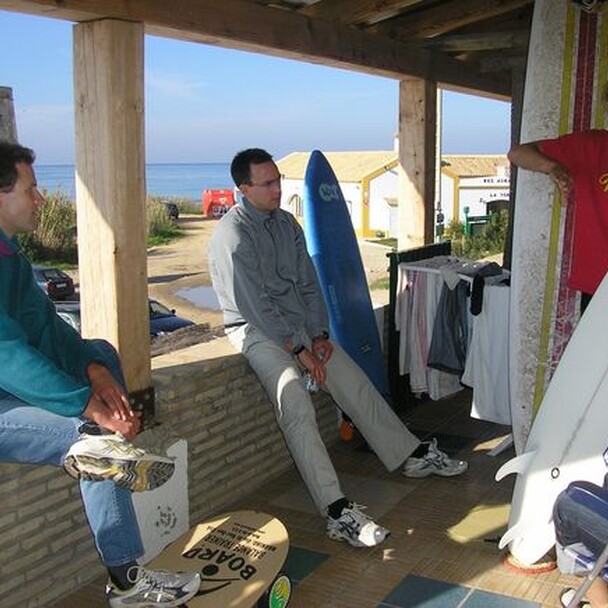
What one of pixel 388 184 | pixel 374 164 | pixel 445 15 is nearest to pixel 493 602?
pixel 445 15

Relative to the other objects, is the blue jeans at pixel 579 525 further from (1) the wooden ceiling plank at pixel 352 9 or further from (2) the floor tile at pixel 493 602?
(1) the wooden ceiling plank at pixel 352 9

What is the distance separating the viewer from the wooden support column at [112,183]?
297 cm

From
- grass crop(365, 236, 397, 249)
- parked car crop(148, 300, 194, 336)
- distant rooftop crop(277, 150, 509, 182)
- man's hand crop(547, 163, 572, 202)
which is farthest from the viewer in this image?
distant rooftop crop(277, 150, 509, 182)

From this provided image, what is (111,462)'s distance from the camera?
7.68 feet

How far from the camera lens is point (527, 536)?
10.1 feet

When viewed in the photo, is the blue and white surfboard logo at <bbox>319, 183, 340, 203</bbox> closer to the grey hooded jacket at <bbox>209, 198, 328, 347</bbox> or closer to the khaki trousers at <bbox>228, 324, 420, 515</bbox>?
the grey hooded jacket at <bbox>209, 198, 328, 347</bbox>

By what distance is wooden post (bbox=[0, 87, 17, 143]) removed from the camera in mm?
4105

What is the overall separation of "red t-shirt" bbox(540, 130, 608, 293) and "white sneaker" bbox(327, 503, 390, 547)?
4.32ft

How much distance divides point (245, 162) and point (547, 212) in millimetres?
1357

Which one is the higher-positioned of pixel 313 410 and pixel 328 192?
pixel 328 192

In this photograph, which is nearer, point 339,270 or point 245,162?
point 245,162

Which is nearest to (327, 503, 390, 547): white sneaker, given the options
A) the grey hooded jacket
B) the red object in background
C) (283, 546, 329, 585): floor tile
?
(283, 546, 329, 585): floor tile

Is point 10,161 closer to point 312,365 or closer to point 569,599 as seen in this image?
point 312,365

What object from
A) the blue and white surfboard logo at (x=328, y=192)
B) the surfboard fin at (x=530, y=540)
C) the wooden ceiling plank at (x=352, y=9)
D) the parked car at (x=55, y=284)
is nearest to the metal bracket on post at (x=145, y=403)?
the surfboard fin at (x=530, y=540)
